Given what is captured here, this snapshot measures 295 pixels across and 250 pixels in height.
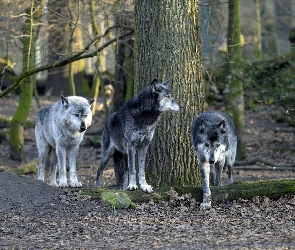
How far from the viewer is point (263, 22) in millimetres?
36312

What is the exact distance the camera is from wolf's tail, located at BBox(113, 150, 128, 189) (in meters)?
10.4

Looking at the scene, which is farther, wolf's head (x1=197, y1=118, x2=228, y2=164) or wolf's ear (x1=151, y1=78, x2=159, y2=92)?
wolf's ear (x1=151, y1=78, x2=159, y2=92)

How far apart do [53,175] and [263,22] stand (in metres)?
27.5

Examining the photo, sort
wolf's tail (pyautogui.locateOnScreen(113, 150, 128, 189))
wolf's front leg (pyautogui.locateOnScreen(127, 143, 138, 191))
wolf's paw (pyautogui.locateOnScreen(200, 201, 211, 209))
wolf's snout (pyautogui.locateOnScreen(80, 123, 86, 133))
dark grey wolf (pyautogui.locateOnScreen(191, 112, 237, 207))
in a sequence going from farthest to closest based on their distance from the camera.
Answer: wolf's tail (pyautogui.locateOnScreen(113, 150, 128, 189))
wolf's snout (pyautogui.locateOnScreen(80, 123, 86, 133))
wolf's front leg (pyautogui.locateOnScreen(127, 143, 138, 191))
dark grey wolf (pyautogui.locateOnScreen(191, 112, 237, 207))
wolf's paw (pyautogui.locateOnScreen(200, 201, 211, 209))

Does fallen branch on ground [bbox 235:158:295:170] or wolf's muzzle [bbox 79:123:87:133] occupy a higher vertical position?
wolf's muzzle [bbox 79:123:87:133]

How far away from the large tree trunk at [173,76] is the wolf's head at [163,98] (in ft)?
2.15

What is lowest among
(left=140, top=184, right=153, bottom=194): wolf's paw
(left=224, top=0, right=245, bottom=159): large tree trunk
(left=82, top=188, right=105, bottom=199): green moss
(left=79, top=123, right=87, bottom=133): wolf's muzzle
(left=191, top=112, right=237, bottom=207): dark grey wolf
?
(left=82, top=188, right=105, bottom=199): green moss

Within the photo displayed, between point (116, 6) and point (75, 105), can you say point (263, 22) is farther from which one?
point (75, 105)

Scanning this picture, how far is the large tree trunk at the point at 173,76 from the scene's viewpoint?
9867 mm

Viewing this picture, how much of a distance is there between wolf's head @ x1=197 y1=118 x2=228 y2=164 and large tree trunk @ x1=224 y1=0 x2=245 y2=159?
7072mm

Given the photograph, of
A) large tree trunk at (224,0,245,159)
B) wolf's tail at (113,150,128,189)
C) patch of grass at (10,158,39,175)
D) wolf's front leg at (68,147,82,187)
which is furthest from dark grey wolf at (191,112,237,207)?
large tree trunk at (224,0,245,159)

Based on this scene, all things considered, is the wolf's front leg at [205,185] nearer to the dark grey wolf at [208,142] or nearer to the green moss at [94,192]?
the dark grey wolf at [208,142]

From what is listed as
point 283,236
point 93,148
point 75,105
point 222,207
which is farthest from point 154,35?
point 93,148

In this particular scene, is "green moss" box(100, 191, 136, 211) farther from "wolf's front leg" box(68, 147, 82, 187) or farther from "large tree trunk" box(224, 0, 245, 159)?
"large tree trunk" box(224, 0, 245, 159)
